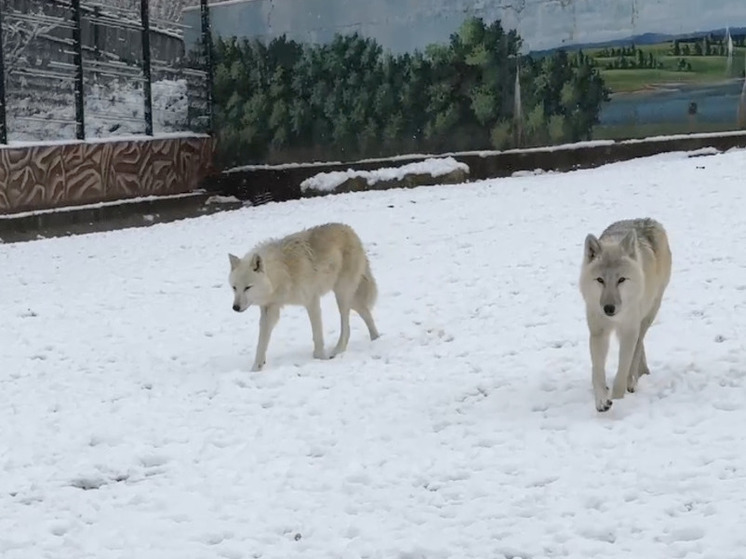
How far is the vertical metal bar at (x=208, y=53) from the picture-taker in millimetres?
22688

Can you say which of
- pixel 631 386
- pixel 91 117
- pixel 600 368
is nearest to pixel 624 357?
pixel 600 368

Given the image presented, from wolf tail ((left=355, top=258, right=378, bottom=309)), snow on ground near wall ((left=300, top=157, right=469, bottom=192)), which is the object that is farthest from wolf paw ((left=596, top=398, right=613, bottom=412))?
snow on ground near wall ((left=300, top=157, right=469, bottom=192))

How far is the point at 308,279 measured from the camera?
8461mm

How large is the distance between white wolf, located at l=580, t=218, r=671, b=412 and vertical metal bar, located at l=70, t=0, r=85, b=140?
14851 millimetres

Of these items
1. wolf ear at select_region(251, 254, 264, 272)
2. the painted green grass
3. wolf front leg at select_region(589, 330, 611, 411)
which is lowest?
wolf front leg at select_region(589, 330, 611, 411)

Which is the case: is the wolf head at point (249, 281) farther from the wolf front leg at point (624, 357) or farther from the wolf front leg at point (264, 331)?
the wolf front leg at point (624, 357)

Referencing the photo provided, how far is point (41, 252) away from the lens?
1514cm

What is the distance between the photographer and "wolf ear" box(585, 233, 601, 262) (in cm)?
618

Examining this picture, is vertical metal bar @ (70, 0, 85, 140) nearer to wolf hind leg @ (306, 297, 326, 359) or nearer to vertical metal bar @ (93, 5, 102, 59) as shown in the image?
vertical metal bar @ (93, 5, 102, 59)

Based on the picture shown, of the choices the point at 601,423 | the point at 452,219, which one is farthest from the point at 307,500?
the point at 452,219

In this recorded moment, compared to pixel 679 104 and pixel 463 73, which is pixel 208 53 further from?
pixel 679 104

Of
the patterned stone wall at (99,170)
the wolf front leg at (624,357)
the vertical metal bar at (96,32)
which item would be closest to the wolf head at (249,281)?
the wolf front leg at (624,357)

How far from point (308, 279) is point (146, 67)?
46.2ft

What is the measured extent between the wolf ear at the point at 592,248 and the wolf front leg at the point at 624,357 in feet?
1.66
